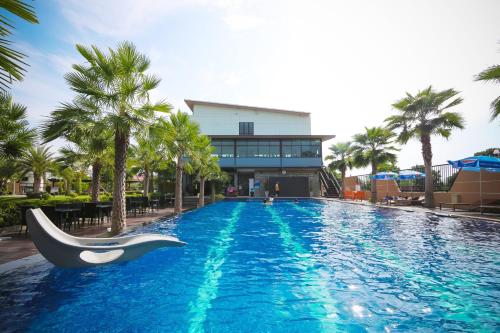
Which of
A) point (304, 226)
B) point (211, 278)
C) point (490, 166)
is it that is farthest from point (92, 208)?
point (490, 166)

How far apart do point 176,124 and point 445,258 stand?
1403cm

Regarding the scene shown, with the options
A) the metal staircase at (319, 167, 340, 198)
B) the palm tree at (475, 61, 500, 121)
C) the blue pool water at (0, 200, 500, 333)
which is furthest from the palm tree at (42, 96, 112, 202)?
the metal staircase at (319, 167, 340, 198)

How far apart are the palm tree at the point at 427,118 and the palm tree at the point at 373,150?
4.07 meters

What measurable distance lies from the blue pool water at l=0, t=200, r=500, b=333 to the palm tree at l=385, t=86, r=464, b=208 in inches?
451

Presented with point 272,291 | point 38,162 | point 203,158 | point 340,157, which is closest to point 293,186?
point 340,157

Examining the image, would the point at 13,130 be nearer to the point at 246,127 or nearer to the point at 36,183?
the point at 36,183

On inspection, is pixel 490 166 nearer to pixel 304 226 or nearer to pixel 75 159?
pixel 304 226

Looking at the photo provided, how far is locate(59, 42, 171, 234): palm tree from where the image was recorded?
8.14m

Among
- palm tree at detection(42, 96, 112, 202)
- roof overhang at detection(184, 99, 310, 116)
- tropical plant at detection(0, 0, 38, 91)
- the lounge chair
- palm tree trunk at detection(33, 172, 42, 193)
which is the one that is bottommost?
the lounge chair

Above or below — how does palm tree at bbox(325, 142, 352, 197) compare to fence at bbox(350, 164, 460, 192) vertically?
above

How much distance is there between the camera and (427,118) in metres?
17.5

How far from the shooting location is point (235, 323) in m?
3.38

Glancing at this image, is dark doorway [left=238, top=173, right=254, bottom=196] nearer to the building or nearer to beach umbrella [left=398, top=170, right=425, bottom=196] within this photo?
the building

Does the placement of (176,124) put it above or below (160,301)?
above
